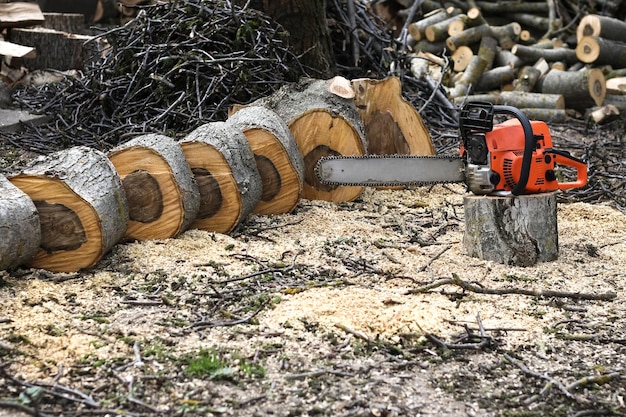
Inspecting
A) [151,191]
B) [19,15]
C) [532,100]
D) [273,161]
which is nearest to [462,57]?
[532,100]

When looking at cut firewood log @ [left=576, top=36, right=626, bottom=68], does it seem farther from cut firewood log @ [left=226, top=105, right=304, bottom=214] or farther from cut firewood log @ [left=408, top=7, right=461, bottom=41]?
cut firewood log @ [left=226, top=105, right=304, bottom=214]

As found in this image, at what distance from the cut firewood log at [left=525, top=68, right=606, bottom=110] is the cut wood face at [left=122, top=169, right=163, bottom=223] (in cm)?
618

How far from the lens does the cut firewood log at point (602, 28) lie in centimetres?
920

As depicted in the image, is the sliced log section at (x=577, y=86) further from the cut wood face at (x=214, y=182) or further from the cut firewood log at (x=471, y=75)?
the cut wood face at (x=214, y=182)

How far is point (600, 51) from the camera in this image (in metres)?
9.00

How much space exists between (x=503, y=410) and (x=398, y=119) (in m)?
3.29

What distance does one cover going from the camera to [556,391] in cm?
261

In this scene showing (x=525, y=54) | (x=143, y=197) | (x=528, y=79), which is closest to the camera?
(x=143, y=197)

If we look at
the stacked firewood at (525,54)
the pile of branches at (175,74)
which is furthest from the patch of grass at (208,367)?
the stacked firewood at (525,54)

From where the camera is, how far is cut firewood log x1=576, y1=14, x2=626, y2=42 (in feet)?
30.2

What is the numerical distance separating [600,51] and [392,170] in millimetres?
5816

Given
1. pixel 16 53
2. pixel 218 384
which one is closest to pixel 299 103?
pixel 218 384

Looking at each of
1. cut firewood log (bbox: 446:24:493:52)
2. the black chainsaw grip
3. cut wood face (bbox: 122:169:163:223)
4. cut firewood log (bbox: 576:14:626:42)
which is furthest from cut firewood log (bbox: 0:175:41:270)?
cut firewood log (bbox: 446:24:493:52)

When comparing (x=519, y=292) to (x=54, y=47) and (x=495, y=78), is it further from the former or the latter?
(x=495, y=78)
